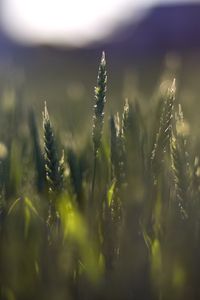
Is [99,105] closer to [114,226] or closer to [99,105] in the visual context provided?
[99,105]

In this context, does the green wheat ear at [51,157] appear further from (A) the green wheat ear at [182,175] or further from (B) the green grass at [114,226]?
(A) the green wheat ear at [182,175]

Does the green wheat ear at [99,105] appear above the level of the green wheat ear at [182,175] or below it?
above

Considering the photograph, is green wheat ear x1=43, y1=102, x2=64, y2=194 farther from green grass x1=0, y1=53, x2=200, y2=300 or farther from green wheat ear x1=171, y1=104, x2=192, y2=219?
green wheat ear x1=171, y1=104, x2=192, y2=219

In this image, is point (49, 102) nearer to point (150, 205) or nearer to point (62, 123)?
point (62, 123)

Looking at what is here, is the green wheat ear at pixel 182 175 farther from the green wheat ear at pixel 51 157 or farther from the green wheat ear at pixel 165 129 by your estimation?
the green wheat ear at pixel 51 157

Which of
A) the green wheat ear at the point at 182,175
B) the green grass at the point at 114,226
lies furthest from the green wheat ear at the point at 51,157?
the green wheat ear at the point at 182,175

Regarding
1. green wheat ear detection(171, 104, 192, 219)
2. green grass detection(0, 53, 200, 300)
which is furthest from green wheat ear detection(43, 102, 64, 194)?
green wheat ear detection(171, 104, 192, 219)

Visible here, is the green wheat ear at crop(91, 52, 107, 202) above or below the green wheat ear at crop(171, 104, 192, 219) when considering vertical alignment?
above

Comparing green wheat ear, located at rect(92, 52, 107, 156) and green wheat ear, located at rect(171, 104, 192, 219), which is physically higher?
green wheat ear, located at rect(92, 52, 107, 156)
